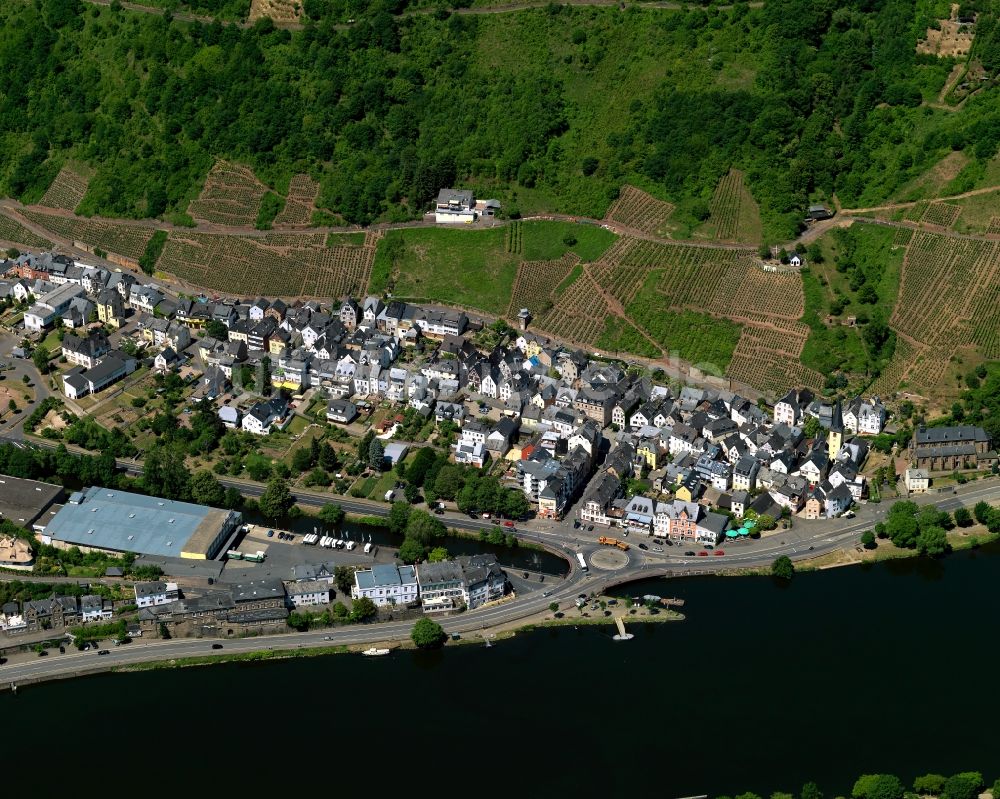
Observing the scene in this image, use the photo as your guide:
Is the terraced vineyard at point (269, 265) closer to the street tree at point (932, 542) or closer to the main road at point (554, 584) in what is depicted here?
the main road at point (554, 584)

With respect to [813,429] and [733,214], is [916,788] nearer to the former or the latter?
[813,429]

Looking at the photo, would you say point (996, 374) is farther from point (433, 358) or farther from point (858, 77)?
point (433, 358)

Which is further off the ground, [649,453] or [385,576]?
[649,453]

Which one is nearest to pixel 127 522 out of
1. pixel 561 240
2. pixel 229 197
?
pixel 561 240

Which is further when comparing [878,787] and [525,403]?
[525,403]

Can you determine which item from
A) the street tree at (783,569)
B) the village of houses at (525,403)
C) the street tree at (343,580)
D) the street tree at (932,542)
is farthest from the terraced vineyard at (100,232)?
the street tree at (932,542)

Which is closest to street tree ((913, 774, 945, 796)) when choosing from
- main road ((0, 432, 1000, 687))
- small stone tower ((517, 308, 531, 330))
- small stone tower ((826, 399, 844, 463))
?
main road ((0, 432, 1000, 687))

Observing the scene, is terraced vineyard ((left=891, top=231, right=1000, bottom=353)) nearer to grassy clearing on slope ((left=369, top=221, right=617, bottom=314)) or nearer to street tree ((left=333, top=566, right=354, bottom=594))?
grassy clearing on slope ((left=369, top=221, right=617, bottom=314))
